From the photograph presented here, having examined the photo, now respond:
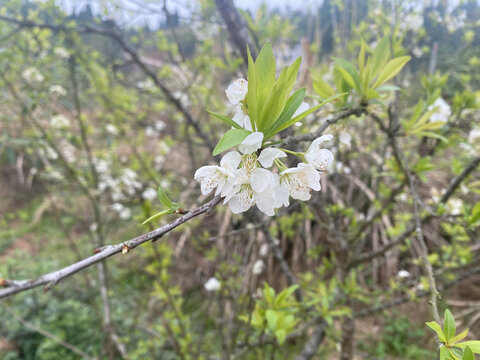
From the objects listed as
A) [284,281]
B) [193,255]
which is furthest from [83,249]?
[284,281]

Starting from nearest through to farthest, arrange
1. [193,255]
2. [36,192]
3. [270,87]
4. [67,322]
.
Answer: [270,87]
[67,322]
[193,255]
[36,192]

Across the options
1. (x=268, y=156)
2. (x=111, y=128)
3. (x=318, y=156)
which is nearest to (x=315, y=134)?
(x=318, y=156)

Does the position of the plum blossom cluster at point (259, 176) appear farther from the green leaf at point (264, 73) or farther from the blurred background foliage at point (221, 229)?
the blurred background foliage at point (221, 229)

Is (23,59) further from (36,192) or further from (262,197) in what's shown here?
(36,192)

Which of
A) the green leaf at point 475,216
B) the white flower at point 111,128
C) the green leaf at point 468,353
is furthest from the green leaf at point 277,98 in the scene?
the white flower at point 111,128

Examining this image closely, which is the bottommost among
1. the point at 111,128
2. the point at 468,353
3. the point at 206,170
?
the point at 468,353

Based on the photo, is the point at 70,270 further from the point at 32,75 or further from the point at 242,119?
the point at 32,75
